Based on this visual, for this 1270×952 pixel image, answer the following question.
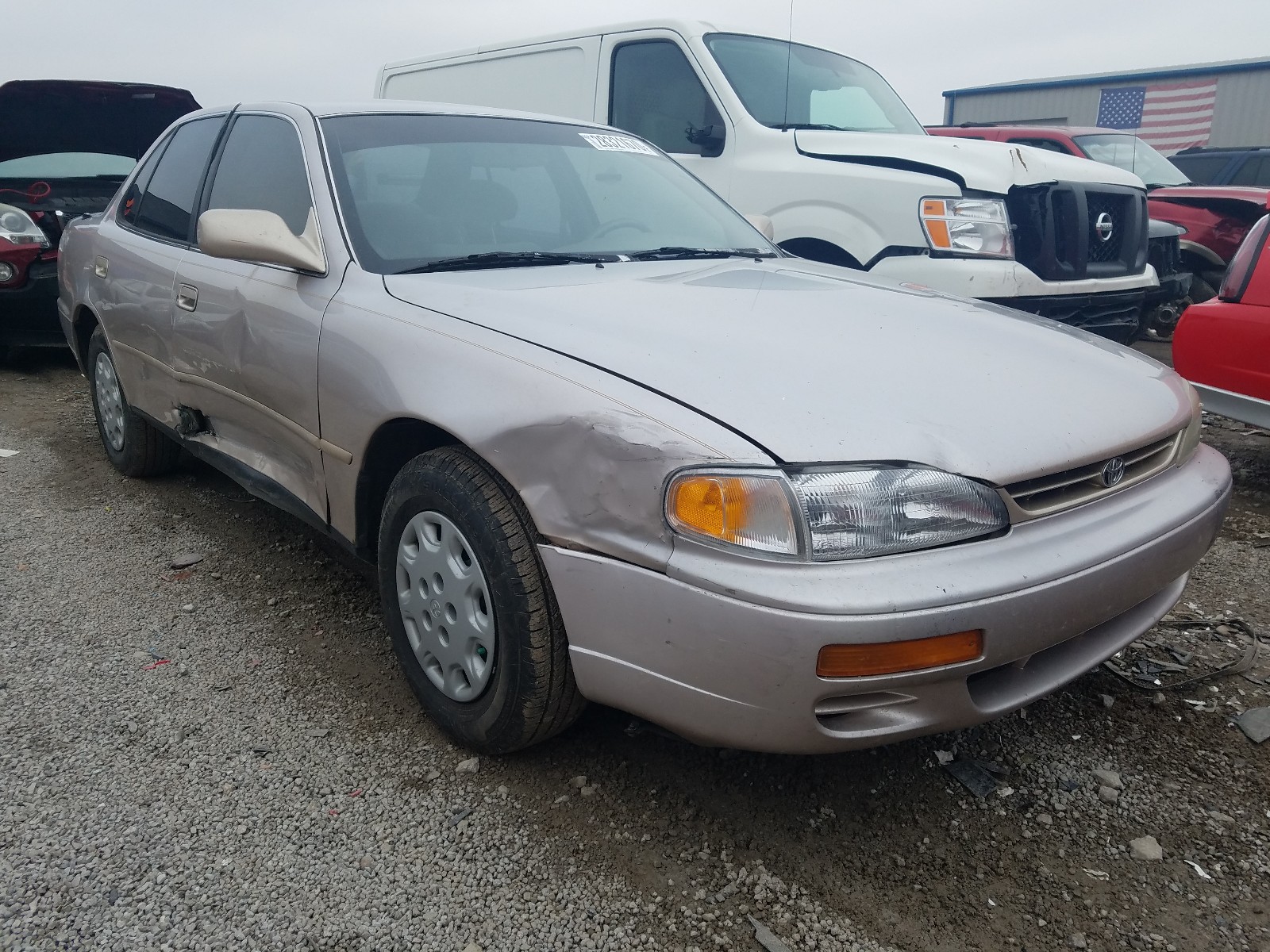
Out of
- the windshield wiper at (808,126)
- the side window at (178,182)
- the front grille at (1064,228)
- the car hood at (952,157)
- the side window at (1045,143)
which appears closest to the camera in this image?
the side window at (178,182)

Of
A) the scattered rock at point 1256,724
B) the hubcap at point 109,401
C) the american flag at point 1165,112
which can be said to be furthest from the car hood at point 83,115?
the american flag at point 1165,112

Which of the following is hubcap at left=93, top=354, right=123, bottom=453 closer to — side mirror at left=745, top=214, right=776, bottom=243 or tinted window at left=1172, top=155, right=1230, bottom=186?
side mirror at left=745, top=214, right=776, bottom=243

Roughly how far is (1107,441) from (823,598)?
0.80 m

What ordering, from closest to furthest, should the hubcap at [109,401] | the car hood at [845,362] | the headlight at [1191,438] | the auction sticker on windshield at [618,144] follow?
the car hood at [845,362]
the headlight at [1191,438]
the auction sticker on windshield at [618,144]
the hubcap at [109,401]

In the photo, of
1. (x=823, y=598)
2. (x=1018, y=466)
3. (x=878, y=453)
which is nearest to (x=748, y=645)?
(x=823, y=598)

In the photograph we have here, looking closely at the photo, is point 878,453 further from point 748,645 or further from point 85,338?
point 85,338

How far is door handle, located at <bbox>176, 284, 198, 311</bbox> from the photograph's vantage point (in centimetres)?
318

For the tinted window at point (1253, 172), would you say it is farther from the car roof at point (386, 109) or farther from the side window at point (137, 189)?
the side window at point (137, 189)

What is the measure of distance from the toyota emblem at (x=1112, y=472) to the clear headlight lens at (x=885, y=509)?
0.40 m

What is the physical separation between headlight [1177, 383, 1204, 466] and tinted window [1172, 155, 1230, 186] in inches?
396

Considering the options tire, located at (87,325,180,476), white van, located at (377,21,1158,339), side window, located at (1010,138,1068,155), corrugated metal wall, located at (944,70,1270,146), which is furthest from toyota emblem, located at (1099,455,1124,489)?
corrugated metal wall, located at (944,70,1270,146)

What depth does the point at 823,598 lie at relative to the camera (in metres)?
1.62

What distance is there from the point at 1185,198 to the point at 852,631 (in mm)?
8305

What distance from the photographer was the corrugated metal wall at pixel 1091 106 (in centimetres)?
1998
